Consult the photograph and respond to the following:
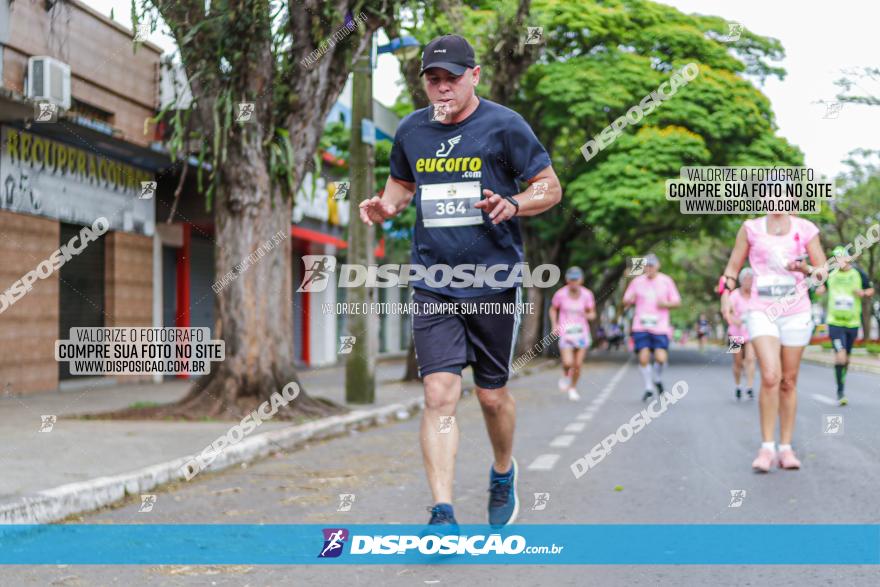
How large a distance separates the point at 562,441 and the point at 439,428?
491cm

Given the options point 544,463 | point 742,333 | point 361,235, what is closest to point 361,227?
point 361,235

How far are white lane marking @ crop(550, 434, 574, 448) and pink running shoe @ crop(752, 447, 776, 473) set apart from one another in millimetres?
2213

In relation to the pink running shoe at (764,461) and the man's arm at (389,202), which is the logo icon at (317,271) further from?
the man's arm at (389,202)

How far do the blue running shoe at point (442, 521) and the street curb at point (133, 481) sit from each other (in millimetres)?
2344

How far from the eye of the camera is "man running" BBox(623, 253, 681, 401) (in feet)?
46.3

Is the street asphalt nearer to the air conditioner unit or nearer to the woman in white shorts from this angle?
the woman in white shorts

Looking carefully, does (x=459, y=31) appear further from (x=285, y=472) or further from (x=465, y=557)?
(x=465, y=557)

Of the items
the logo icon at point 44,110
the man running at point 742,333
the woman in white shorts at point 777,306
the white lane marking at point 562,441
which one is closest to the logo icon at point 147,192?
the logo icon at point 44,110

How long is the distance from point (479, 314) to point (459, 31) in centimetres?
1023

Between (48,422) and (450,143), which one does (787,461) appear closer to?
(450,143)

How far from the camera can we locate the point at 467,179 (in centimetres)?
457

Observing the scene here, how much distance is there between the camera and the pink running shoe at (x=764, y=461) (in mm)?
6773

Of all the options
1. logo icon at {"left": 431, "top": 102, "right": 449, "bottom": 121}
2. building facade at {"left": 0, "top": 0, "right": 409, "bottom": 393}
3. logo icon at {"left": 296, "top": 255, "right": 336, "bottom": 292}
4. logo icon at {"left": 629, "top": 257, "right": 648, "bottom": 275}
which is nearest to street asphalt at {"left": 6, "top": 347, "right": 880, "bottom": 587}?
logo icon at {"left": 431, "top": 102, "right": 449, "bottom": 121}
